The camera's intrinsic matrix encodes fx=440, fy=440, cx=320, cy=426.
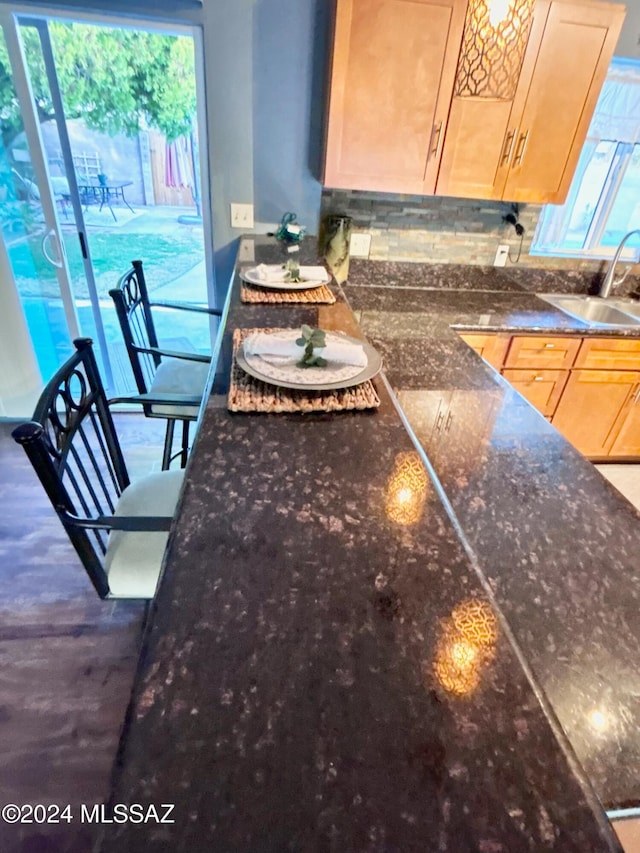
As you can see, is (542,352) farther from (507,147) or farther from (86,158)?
(86,158)

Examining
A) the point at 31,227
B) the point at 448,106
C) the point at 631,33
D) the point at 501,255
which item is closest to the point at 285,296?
the point at 448,106

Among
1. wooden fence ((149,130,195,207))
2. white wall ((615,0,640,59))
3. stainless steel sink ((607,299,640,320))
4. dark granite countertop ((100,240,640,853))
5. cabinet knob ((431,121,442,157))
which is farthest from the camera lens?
wooden fence ((149,130,195,207))

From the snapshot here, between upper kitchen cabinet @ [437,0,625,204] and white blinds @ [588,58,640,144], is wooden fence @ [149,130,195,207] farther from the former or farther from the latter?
white blinds @ [588,58,640,144]

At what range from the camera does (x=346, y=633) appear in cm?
50

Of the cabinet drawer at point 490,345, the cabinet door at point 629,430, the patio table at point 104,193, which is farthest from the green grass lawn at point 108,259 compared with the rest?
the cabinet door at point 629,430

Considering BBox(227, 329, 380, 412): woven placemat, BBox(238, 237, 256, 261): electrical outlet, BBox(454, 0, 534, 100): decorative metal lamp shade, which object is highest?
BBox(454, 0, 534, 100): decorative metal lamp shade

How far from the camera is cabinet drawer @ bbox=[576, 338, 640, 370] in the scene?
2.21 metres

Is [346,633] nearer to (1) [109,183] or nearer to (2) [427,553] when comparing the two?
(2) [427,553]

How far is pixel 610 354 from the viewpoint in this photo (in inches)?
89.0

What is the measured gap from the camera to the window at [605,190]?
7.78 ft

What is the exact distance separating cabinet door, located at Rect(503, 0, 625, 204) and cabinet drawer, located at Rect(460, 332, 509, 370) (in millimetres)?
663

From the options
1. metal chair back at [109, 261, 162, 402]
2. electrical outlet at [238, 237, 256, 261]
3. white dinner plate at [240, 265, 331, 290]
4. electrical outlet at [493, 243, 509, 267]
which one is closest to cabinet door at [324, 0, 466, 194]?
electrical outlet at [238, 237, 256, 261]

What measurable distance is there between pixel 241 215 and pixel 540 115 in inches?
56.9

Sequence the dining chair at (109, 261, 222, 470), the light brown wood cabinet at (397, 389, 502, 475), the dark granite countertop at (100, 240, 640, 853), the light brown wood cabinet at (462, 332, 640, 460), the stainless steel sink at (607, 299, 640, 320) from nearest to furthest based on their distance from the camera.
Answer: the dark granite countertop at (100, 240, 640, 853), the light brown wood cabinet at (397, 389, 502, 475), the dining chair at (109, 261, 222, 470), the light brown wood cabinet at (462, 332, 640, 460), the stainless steel sink at (607, 299, 640, 320)
